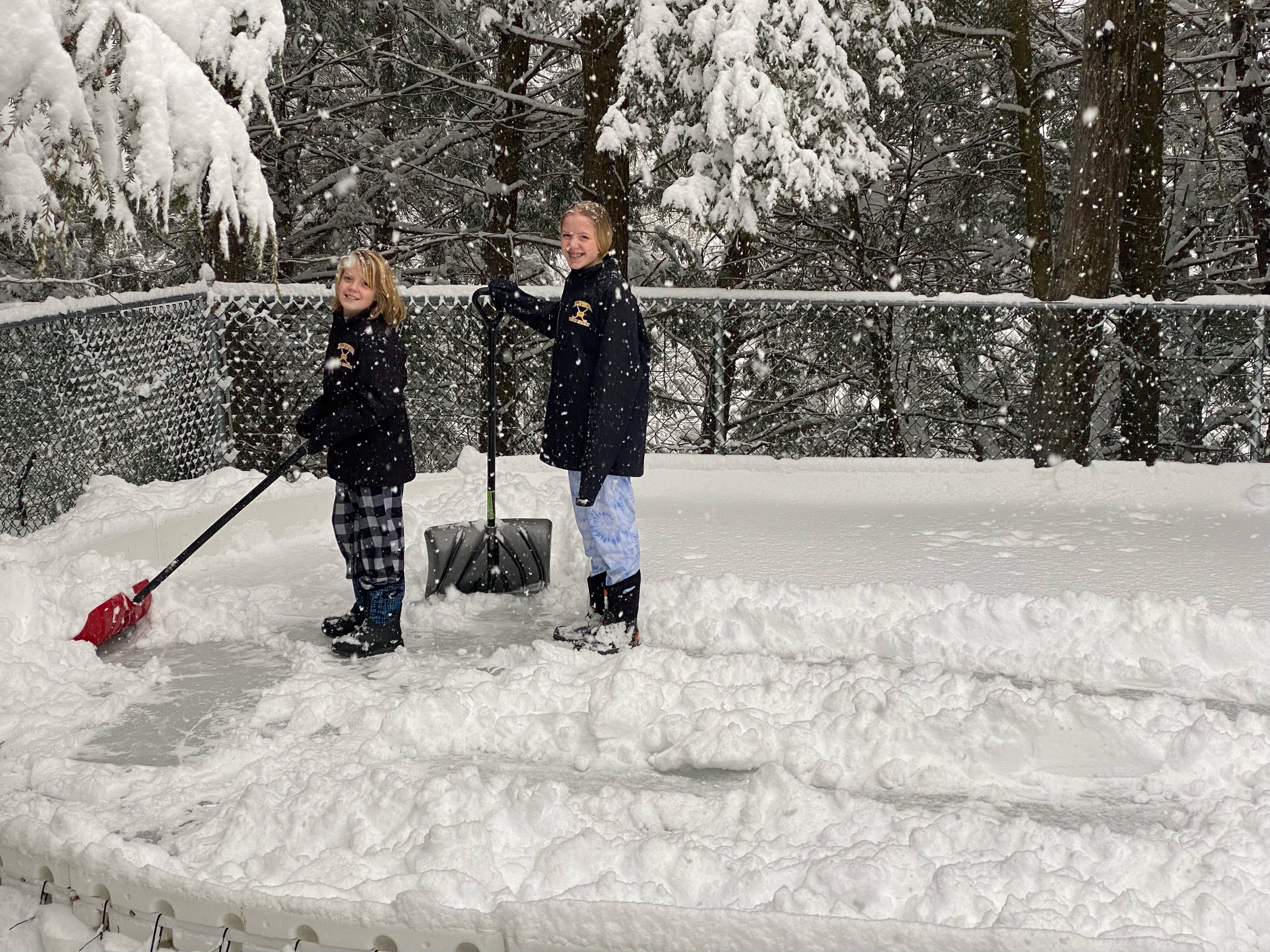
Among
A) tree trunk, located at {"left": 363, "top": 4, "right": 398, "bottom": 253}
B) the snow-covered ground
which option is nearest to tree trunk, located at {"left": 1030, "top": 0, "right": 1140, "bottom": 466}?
the snow-covered ground

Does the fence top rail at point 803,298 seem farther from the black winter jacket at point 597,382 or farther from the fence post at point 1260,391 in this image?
the black winter jacket at point 597,382

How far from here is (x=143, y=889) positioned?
318 centimetres

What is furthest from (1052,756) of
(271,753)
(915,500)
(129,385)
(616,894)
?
(129,385)

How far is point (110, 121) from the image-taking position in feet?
13.0

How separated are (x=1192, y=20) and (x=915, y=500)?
8.03m

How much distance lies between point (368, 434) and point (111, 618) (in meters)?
1.36

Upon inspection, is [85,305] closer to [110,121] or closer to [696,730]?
[110,121]

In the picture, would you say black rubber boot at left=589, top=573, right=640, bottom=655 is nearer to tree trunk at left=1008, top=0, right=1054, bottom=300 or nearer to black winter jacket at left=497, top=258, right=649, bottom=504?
black winter jacket at left=497, top=258, right=649, bottom=504

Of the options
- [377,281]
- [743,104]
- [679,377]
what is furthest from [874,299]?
[377,281]

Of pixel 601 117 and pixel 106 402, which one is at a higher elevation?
pixel 601 117

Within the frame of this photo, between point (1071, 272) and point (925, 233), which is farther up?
point (925, 233)

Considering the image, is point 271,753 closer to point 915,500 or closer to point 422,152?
point 915,500

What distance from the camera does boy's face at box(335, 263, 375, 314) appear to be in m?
4.94

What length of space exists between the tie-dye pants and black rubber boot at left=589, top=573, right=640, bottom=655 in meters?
0.04
